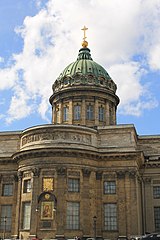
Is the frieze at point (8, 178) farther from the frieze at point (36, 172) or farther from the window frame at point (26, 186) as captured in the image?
the frieze at point (36, 172)

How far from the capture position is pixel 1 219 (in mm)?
44312

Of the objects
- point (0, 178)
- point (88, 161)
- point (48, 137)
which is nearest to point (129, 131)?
point (88, 161)

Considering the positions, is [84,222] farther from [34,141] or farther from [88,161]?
[34,141]

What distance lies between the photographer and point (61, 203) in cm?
4022

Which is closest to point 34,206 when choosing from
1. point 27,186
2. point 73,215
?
point 27,186

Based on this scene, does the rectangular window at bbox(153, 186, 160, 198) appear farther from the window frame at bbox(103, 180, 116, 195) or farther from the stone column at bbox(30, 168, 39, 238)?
the stone column at bbox(30, 168, 39, 238)

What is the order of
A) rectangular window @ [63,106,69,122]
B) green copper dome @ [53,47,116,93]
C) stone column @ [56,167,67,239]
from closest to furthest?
stone column @ [56,167,67,239] < rectangular window @ [63,106,69,122] < green copper dome @ [53,47,116,93]

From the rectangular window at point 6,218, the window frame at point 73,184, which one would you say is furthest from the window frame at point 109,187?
the rectangular window at point 6,218

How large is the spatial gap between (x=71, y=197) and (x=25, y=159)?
6.99 metres

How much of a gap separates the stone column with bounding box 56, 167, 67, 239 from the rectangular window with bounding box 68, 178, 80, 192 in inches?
33.4

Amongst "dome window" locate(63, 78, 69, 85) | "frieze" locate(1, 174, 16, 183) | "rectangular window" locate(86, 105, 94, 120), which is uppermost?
"dome window" locate(63, 78, 69, 85)

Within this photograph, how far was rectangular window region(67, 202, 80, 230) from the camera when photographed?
40.2 m

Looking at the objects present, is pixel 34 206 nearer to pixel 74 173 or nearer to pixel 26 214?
pixel 26 214

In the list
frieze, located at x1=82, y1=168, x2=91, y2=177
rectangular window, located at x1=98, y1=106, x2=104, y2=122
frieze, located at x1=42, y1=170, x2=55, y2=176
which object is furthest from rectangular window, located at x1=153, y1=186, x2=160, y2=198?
frieze, located at x1=42, y1=170, x2=55, y2=176
